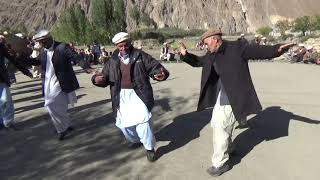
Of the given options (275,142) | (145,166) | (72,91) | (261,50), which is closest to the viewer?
(261,50)

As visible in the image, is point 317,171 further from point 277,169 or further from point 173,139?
A: point 173,139

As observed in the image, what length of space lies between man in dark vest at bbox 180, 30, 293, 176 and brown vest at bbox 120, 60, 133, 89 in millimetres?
1123

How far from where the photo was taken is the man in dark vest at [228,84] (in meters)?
6.74

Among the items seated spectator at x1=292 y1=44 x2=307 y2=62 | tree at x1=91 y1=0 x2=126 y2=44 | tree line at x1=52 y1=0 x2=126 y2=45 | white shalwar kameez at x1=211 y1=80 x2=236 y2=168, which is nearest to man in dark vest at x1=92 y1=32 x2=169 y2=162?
white shalwar kameez at x1=211 y1=80 x2=236 y2=168

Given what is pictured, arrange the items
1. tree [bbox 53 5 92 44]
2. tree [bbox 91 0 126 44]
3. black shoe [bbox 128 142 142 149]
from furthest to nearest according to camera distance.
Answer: tree [bbox 91 0 126 44] → tree [bbox 53 5 92 44] → black shoe [bbox 128 142 142 149]

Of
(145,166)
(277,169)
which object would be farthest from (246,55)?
(145,166)

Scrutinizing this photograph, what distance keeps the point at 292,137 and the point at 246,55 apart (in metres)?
2.30

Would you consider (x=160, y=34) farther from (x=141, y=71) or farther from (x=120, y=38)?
(x=120, y=38)

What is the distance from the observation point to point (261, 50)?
6.70 metres

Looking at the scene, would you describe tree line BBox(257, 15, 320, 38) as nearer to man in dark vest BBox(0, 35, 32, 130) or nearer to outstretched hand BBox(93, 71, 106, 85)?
man in dark vest BBox(0, 35, 32, 130)

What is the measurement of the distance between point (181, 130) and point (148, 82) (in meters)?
1.94

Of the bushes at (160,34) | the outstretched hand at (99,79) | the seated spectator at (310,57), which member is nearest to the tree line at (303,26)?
the bushes at (160,34)

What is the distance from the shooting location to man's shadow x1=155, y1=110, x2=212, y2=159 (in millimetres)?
8234

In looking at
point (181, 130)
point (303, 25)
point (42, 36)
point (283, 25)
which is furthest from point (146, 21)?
point (42, 36)
